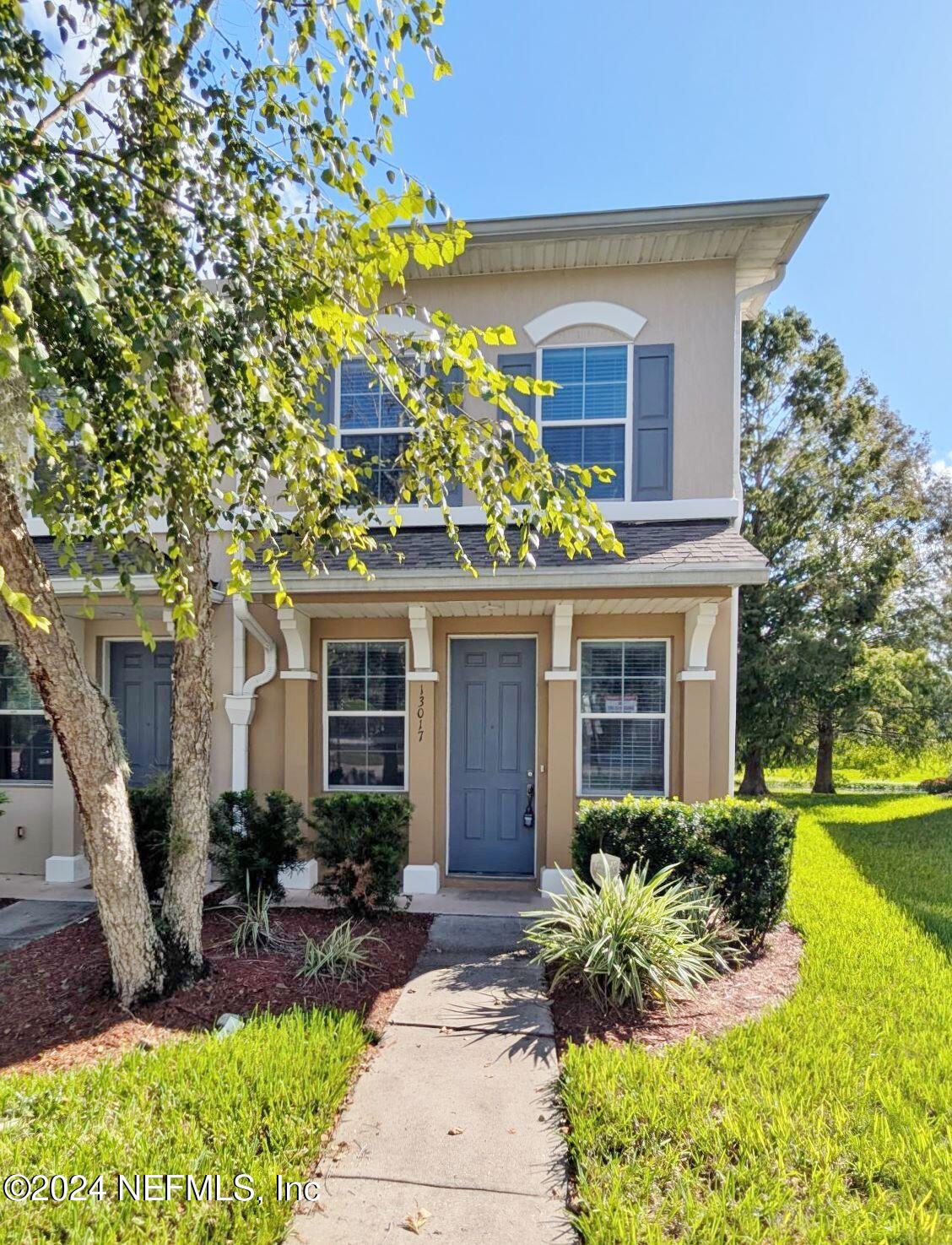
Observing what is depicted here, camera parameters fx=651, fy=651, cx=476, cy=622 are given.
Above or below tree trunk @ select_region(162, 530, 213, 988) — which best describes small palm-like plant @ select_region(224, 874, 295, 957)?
below

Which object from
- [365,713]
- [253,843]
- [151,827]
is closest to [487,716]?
[365,713]

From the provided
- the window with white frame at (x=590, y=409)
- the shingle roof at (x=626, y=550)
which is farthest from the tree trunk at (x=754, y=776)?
the window with white frame at (x=590, y=409)

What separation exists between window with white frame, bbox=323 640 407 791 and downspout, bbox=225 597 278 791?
1.87ft

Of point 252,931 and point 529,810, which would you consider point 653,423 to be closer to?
point 529,810

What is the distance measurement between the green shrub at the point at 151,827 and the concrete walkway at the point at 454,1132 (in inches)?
99.8

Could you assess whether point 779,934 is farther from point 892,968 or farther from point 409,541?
point 409,541

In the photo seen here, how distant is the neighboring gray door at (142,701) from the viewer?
6926mm

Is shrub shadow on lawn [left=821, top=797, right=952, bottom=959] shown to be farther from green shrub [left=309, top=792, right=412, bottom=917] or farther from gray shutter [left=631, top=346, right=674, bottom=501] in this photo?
gray shutter [left=631, top=346, right=674, bottom=501]

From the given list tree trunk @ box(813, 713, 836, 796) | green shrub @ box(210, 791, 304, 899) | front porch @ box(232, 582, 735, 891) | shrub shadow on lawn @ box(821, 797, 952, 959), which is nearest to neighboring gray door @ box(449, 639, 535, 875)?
front porch @ box(232, 582, 735, 891)

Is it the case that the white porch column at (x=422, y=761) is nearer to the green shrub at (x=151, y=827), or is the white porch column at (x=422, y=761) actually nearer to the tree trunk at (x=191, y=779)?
the green shrub at (x=151, y=827)

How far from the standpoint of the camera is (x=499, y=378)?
3189 mm

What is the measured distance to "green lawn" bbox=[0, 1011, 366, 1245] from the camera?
2305 mm

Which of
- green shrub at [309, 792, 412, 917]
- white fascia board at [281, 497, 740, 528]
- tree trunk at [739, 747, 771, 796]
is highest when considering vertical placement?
white fascia board at [281, 497, 740, 528]

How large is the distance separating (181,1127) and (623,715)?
4.71 m
